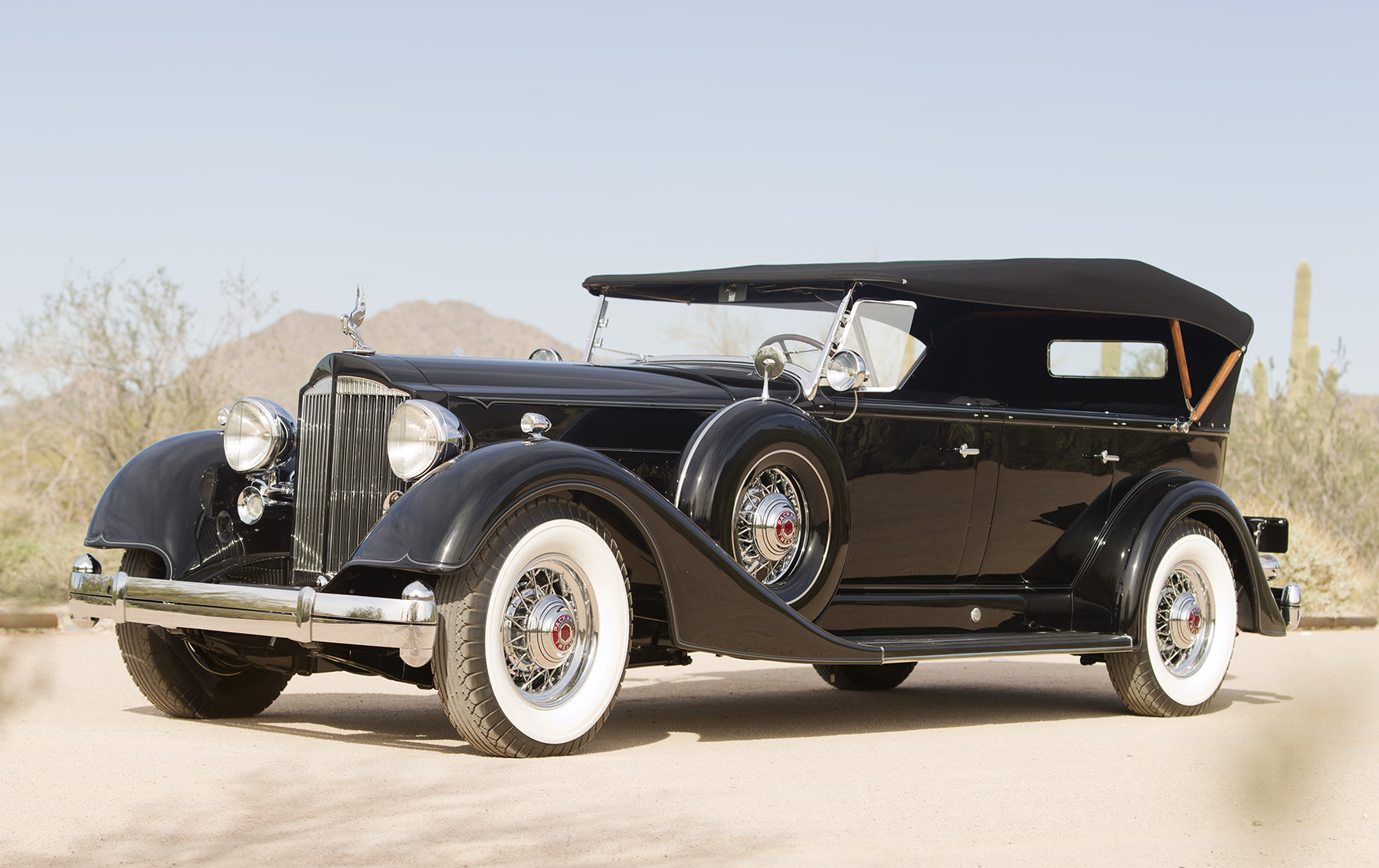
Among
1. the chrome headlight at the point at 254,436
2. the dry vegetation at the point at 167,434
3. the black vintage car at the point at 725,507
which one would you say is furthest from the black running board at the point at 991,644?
the dry vegetation at the point at 167,434

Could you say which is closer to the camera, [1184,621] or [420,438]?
[420,438]

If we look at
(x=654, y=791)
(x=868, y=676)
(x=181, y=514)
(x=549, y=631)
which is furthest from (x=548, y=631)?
(x=868, y=676)

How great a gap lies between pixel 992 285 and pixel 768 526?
66.1 inches

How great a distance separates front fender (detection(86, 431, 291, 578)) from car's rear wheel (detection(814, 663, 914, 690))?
3363 mm

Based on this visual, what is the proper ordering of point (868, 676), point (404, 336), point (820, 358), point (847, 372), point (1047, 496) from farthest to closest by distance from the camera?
1. point (404, 336)
2. point (868, 676)
3. point (1047, 496)
4. point (820, 358)
5. point (847, 372)

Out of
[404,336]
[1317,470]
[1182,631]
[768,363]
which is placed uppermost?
[404,336]

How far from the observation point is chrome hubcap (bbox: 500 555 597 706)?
15.0ft

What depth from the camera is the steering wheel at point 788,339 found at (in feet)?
20.3

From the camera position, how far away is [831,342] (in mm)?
6020

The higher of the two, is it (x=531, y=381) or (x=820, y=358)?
(x=820, y=358)

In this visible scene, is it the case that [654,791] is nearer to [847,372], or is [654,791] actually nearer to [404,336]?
[847,372]

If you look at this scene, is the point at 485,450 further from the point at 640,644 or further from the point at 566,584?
the point at 640,644

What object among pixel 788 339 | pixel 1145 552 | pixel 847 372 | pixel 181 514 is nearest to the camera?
pixel 181 514

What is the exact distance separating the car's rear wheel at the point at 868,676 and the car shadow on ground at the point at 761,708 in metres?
0.07
